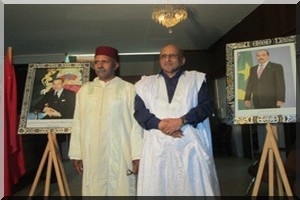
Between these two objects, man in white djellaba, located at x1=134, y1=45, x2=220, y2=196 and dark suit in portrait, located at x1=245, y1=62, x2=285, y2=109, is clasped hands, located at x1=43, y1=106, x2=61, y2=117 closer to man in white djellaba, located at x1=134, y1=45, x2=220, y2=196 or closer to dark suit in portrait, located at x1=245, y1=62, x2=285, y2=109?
man in white djellaba, located at x1=134, y1=45, x2=220, y2=196

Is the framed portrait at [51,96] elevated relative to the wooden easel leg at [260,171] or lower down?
elevated

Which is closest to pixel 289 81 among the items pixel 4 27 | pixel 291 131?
pixel 291 131

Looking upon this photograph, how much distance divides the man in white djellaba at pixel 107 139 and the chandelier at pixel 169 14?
30.7 inches

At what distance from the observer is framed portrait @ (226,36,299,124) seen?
212 cm

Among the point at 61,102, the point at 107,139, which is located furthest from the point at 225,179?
the point at 61,102

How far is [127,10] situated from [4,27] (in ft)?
3.86

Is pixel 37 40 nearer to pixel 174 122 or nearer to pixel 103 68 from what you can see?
pixel 103 68

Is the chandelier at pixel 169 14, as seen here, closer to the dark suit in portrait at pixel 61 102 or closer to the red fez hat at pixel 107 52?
the red fez hat at pixel 107 52

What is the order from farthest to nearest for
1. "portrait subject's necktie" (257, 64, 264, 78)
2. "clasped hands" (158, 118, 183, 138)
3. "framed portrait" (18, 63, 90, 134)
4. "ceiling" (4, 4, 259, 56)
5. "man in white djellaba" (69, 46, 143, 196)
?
1. "ceiling" (4, 4, 259, 56)
2. "framed portrait" (18, 63, 90, 134)
3. "portrait subject's necktie" (257, 64, 264, 78)
4. "man in white djellaba" (69, 46, 143, 196)
5. "clasped hands" (158, 118, 183, 138)

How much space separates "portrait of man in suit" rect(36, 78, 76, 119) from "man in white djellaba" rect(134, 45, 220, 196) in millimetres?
647

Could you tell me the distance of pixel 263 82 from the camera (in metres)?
2.19

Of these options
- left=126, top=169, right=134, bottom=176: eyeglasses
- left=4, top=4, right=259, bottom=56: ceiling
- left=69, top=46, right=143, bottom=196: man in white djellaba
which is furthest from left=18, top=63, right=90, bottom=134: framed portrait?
left=126, top=169, right=134, bottom=176: eyeglasses

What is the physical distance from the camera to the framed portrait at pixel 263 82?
2117 millimetres

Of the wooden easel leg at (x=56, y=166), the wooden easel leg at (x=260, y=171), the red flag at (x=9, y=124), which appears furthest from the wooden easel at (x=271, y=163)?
the red flag at (x=9, y=124)
